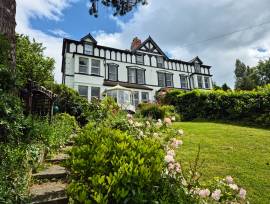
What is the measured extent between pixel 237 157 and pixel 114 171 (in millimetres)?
5496

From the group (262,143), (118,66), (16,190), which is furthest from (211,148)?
(118,66)

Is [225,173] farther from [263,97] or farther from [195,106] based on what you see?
[195,106]

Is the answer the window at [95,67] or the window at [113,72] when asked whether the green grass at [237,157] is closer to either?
the window at [95,67]

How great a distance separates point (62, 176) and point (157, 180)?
79.4 inches

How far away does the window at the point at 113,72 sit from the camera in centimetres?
3048

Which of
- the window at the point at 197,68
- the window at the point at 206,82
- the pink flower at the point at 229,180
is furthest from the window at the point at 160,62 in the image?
the pink flower at the point at 229,180

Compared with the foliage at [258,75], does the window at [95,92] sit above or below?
below

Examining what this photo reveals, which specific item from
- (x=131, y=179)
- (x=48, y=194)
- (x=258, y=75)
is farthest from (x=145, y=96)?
(x=258, y=75)

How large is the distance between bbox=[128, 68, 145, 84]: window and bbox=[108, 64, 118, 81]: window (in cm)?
186

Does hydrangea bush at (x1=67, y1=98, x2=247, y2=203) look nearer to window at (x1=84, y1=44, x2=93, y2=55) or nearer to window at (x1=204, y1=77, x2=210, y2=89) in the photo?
window at (x1=84, y1=44, x2=93, y2=55)

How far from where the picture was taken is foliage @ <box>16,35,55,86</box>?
1443cm

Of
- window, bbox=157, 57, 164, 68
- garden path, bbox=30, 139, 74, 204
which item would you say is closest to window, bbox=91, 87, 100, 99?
window, bbox=157, 57, 164, 68

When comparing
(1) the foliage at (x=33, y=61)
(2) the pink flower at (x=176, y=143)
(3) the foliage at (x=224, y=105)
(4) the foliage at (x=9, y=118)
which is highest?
(1) the foliage at (x=33, y=61)

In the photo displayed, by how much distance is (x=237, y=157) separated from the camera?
779 centimetres
